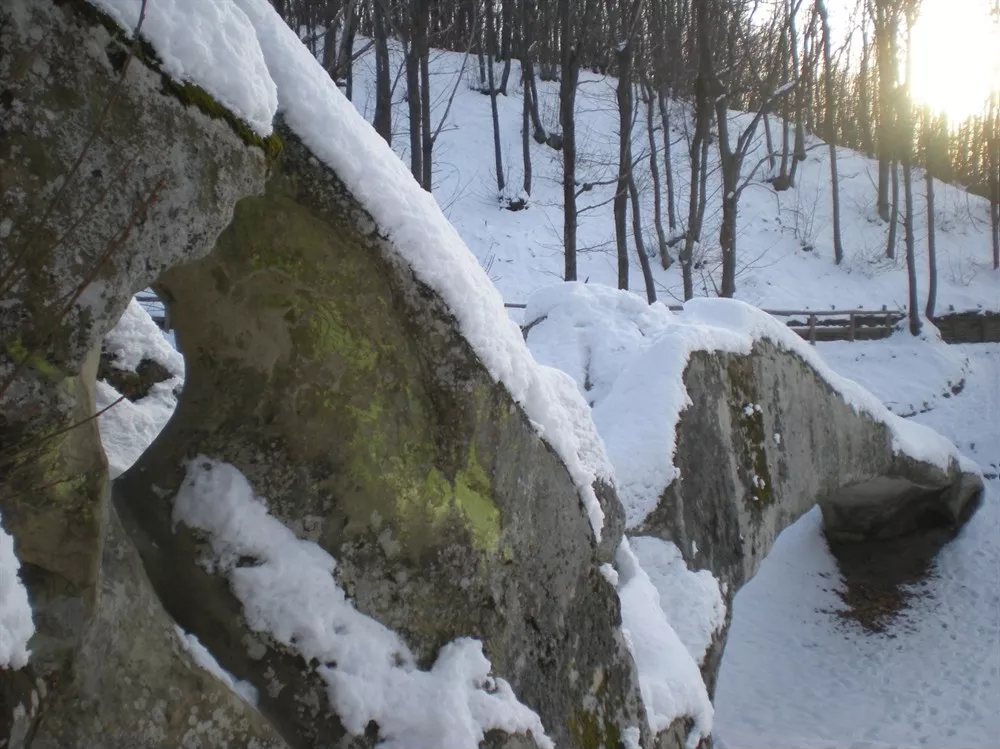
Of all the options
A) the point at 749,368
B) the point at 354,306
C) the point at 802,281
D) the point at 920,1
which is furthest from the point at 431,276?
the point at 802,281

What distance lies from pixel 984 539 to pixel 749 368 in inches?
219

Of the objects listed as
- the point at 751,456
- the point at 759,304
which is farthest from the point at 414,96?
the point at 759,304

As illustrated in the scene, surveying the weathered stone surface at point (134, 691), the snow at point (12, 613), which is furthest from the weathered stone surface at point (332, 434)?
the snow at point (12, 613)

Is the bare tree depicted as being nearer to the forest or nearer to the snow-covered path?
the forest

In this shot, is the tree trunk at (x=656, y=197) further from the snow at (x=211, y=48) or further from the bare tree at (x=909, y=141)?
the snow at (x=211, y=48)

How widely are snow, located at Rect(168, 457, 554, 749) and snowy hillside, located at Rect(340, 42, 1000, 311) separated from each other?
1493 centimetres

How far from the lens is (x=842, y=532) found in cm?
1062

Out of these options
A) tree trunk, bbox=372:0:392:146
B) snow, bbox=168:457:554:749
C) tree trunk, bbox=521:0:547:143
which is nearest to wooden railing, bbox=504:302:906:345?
tree trunk, bbox=521:0:547:143

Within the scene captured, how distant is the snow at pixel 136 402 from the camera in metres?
2.90

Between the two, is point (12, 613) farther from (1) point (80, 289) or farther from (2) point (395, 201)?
(2) point (395, 201)

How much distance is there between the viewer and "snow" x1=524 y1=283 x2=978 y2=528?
17.2ft

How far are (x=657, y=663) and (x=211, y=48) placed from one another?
2.92 meters

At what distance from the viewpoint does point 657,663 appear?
3.65 meters

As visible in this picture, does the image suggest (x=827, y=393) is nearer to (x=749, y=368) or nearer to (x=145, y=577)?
(x=749, y=368)
